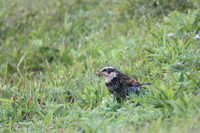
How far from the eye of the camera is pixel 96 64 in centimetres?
616

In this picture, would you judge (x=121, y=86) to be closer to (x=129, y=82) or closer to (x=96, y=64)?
(x=129, y=82)

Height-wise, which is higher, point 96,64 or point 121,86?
point 96,64

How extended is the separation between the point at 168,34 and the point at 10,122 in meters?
3.58

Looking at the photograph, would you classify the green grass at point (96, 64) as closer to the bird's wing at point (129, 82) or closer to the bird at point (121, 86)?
the bird at point (121, 86)

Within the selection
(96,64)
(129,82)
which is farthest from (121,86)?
(96,64)

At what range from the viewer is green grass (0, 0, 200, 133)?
3939 mm

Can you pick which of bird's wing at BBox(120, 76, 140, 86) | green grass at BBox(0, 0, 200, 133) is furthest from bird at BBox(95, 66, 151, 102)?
green grass at BBox(0, 0, 200, 133)

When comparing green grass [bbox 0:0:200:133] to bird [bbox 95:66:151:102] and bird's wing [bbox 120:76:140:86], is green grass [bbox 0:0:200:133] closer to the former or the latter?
bird [bbox 95:66:151:102]

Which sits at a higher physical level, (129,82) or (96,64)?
(96,64)

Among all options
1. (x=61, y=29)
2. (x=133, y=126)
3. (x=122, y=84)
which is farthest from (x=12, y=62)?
(x=133, y=126)

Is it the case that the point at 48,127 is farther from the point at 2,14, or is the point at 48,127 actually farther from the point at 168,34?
the point at 2,14

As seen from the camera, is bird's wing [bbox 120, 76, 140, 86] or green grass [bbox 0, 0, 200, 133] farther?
bird's wing [bbox 120, 76, 140, 86]

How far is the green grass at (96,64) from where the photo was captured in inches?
155

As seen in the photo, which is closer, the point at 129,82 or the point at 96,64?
the point at 129,82
